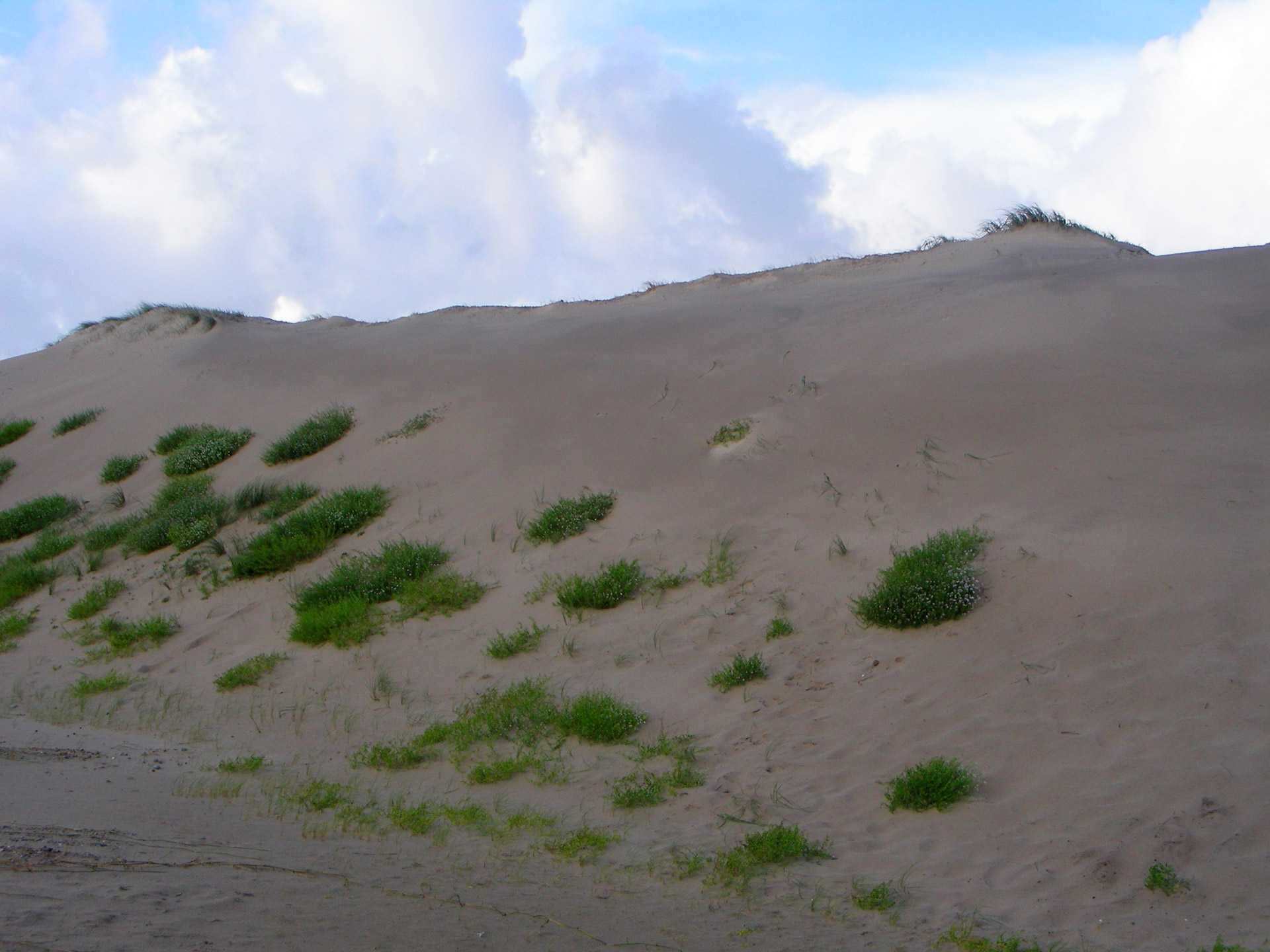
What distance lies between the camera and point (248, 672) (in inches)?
320

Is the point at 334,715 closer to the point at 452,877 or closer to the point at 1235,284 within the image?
the point at 452,877

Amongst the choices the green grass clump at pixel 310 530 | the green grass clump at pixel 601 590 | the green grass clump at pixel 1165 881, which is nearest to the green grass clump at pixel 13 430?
the green grass clump at pixel 310 530

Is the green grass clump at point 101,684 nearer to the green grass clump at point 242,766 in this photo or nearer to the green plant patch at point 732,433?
the green grass clump at point 242,766

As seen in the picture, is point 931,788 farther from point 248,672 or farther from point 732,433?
point 248,672

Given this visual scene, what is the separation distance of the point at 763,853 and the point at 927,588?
2.85 m

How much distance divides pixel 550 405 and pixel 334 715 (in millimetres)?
6222

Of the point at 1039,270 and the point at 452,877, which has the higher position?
the point at 1039,270

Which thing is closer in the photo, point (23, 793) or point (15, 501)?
point (23, 793)

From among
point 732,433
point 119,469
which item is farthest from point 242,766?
point 119,469

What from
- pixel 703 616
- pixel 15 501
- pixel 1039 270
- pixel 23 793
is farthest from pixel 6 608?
pixel 1039 270

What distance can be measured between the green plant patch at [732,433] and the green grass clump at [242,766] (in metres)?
5.96

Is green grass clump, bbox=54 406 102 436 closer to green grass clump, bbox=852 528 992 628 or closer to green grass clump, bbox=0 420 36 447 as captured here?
green grass clump, bbox=0 420 36 447

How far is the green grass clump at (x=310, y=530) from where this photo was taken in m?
10.3

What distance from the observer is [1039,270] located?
1372 centimetres
